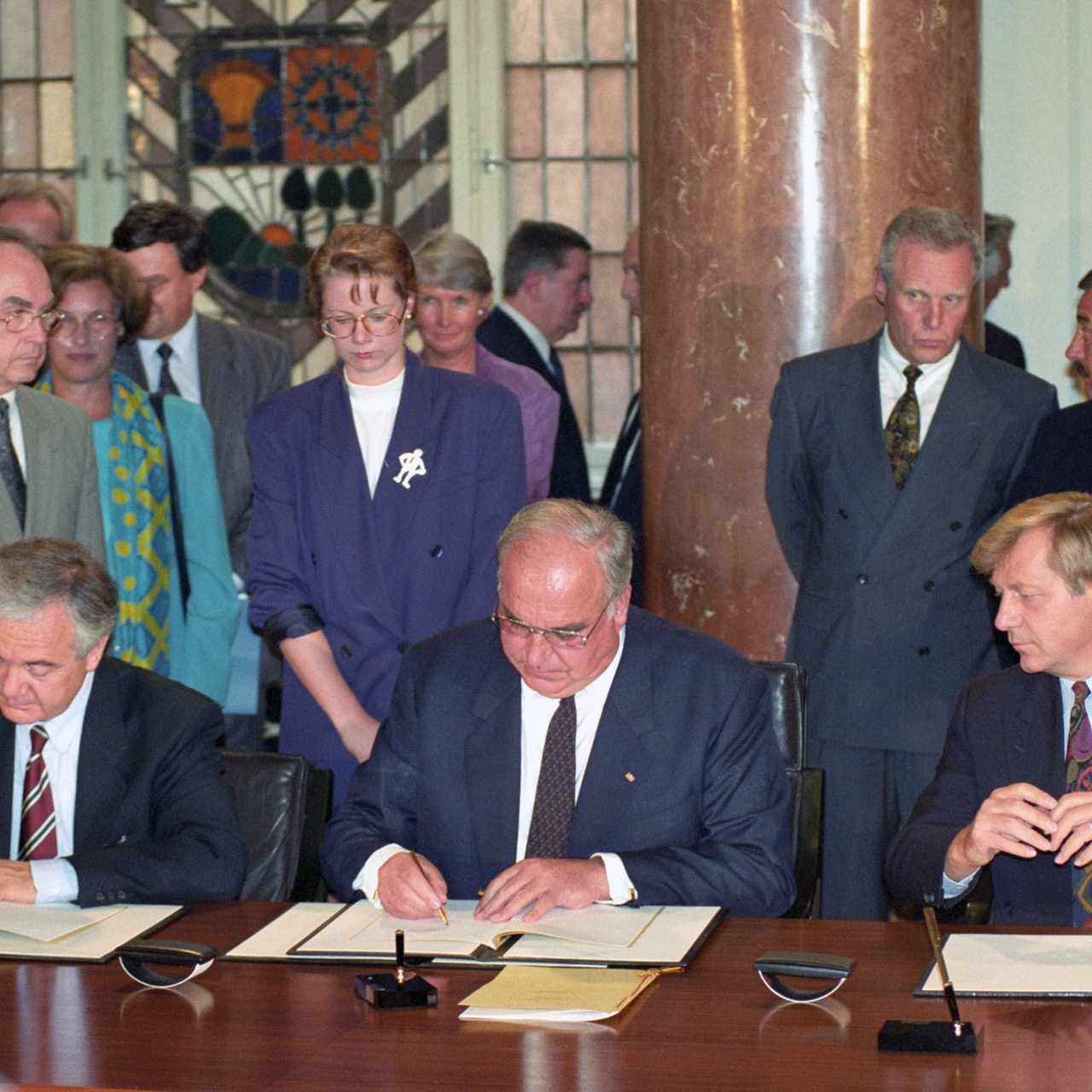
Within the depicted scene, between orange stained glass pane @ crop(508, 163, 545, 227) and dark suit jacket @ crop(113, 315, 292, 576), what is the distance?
2210mm

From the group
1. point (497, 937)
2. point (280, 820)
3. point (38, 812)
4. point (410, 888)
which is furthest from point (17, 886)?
point (497, 937)

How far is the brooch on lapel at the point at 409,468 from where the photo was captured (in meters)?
3.81

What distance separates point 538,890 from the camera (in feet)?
8.86

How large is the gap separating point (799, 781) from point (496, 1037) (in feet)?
3.90

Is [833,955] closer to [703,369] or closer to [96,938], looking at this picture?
[96,938]

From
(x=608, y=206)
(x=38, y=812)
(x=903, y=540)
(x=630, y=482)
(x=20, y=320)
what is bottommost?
(x=38, y=812)

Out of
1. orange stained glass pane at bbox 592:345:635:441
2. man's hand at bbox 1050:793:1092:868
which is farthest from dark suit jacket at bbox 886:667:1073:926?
orange stained glass pane at bbox 592:345:635:441

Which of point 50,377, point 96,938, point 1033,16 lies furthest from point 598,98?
point 96,938

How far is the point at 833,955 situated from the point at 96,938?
1107mm

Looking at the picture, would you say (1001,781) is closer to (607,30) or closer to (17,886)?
(17,886)

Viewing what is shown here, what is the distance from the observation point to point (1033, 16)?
21.8 feet

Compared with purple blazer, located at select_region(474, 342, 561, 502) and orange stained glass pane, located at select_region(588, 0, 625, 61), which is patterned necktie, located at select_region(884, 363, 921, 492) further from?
orange stained glass pane, located at select_region(588, 0, 625, 61)

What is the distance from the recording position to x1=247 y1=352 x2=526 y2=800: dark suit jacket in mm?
3779

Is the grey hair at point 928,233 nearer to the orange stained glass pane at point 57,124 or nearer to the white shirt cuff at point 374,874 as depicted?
the white shirt cuff at point 374,874
